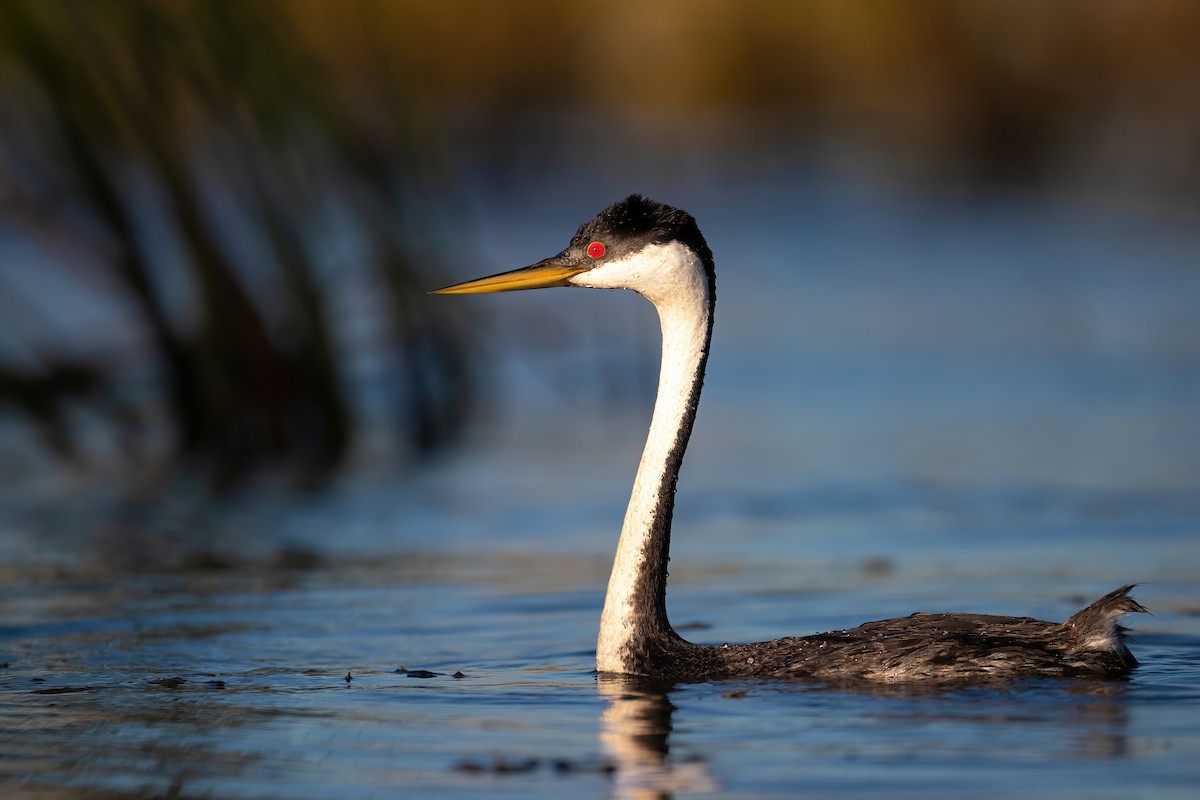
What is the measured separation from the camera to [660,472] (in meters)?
9.80

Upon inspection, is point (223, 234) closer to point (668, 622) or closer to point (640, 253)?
point (640, 253)

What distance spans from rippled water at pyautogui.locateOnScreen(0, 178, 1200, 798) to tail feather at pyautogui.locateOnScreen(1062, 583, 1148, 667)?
0.65 feet

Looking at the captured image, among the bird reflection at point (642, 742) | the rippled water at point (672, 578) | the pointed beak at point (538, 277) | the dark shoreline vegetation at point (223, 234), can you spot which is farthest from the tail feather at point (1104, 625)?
the dark shoreline vegetation at point (223, 234)

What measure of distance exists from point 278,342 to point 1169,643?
8362mm

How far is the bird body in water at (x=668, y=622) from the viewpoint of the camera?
909 centimetres

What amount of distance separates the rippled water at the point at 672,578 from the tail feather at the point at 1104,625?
0.65 ft

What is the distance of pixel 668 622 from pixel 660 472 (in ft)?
2.21

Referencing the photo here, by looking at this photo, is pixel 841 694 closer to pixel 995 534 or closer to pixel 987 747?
pixel 987 747

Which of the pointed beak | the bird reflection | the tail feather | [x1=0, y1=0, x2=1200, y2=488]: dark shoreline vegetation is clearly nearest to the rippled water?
the bird reflection

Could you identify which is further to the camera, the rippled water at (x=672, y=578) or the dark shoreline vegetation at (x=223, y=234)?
the dark shoreline vegetation at (x=223, y=234)

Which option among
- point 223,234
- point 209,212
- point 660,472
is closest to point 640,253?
point 660,472

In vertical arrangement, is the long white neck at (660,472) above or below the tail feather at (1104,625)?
above

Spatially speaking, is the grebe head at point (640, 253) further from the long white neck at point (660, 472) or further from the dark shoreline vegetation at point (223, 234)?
the dark shoreline vegetation at point (223, 234)

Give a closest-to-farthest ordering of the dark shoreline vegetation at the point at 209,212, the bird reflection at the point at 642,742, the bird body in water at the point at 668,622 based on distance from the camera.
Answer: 1. the bird reflection at the point at 642,742
2. the bird body in water at the point at 668,622
3. the dark shoreline vegetation at the point at 209,212
